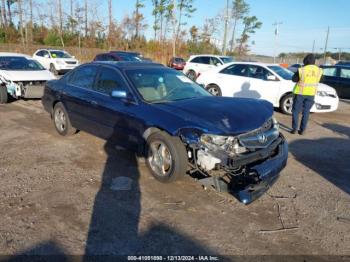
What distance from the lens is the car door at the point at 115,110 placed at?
478cm

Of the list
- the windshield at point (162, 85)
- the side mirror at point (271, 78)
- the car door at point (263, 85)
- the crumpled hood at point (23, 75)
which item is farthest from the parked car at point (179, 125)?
the car door at point (263, 85)

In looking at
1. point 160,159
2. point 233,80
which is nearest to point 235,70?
point 233,80

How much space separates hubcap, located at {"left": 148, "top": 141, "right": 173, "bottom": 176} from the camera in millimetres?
4270

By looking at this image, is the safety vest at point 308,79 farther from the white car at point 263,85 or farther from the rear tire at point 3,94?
the rear tire at point 3,94

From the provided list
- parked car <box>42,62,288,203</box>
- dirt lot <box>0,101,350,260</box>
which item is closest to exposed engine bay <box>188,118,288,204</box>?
parked car <box>42,62,288,203</box>

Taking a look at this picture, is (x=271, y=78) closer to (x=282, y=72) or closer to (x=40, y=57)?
(x=282, y=72)

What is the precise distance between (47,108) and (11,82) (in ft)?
11.2

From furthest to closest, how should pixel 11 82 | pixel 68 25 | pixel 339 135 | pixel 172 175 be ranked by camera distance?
pixel 68 25, pixel 11 82, pixel 339 135, pixel 172 175

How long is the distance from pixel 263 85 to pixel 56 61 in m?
15.0

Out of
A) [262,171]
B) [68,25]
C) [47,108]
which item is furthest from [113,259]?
[68,25]

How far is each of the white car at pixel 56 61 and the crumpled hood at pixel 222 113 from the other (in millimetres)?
17598

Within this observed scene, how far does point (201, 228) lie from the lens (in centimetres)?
341

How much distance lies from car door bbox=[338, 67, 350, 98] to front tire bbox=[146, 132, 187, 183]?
38.9ft

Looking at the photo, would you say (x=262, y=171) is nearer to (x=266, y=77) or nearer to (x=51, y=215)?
(x=51, y=215)
